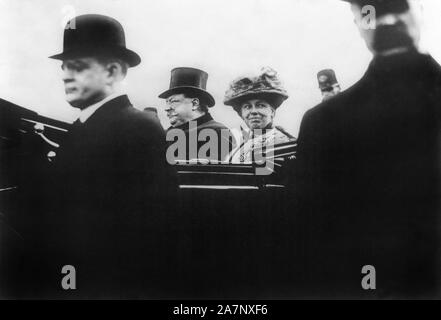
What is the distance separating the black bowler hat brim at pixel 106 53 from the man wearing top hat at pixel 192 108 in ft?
1.04

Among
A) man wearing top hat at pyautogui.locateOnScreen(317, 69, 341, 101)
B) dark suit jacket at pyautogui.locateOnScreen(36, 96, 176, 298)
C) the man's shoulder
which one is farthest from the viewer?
man wearing top hat at pyautogui.locateOnScreen(317, 69, 341, 101)

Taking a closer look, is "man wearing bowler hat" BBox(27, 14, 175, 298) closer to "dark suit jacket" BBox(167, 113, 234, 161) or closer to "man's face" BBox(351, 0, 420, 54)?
"dark suit jacket" BBox(167, 113, 234, 161)

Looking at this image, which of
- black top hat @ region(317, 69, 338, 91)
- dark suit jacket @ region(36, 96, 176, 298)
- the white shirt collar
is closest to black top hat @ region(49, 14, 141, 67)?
the white shirt collar

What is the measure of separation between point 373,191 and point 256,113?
41.4 inches

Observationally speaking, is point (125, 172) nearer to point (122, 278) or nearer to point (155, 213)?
point (155, 213)

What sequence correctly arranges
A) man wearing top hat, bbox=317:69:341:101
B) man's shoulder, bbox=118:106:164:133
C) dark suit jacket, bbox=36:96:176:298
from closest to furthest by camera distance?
dark suit jacket, bbox=36:96:176:298 < man's shoulder, bbox=118:106:164:133 < man wearing top hat, bbox=317:69:341:101

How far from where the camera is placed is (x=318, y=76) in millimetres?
4383

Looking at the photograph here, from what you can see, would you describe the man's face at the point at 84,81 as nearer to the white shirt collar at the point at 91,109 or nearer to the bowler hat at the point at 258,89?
the white shirt collar at the point at 91,109

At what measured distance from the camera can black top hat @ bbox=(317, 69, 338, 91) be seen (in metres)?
4.37

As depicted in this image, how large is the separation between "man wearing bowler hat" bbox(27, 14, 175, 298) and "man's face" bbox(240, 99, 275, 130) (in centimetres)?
65

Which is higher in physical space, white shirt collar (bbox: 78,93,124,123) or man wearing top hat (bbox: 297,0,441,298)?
white shirt collar (bbox: 78,93,124,123)

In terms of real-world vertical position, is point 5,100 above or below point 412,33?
below
